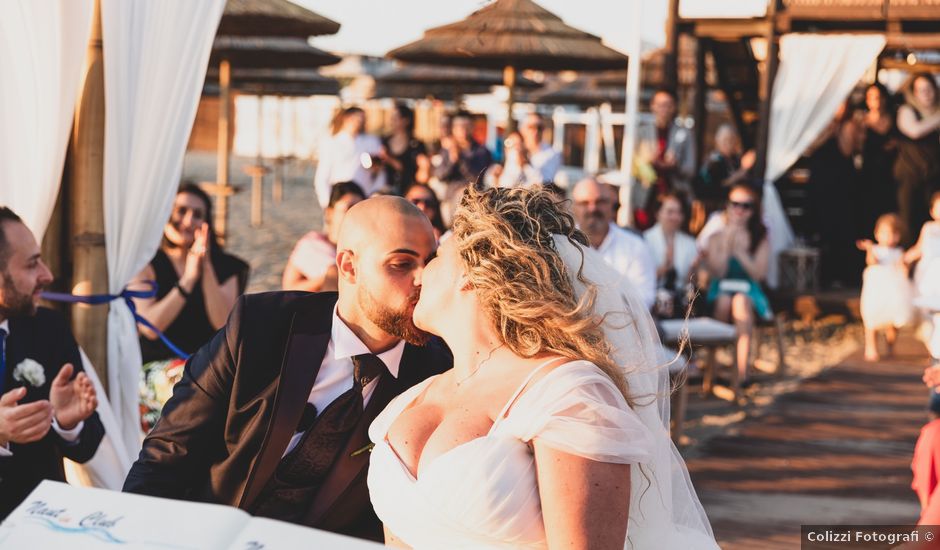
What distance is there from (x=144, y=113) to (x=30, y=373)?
1.09 meters

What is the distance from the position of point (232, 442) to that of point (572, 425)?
1.17 meters

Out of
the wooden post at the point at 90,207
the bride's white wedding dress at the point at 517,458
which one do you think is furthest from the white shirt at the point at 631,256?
the bride's white wedding dress at the point at 517,458

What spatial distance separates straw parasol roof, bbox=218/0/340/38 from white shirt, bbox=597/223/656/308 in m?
2.34

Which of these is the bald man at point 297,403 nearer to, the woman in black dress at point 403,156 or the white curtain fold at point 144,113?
the white curtain fold at point 144,113

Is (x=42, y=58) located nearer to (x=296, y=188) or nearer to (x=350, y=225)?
(x=350, y=225)

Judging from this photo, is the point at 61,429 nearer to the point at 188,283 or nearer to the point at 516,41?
the point at 188,283

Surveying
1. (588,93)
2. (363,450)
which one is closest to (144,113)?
(363,450)

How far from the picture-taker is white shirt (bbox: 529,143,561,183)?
10492 mm

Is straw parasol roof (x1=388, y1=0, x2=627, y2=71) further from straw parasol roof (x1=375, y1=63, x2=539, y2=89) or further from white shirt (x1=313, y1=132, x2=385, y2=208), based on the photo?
straw parasol roof (x1=375, y1=63, x2=539, y2=89)

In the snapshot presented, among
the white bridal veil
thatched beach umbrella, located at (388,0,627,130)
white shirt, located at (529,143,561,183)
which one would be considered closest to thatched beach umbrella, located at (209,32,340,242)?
thatched beach umbrella, located at (388,0,627,130)

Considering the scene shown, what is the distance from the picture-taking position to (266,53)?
10.6 meters

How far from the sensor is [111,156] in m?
3.99

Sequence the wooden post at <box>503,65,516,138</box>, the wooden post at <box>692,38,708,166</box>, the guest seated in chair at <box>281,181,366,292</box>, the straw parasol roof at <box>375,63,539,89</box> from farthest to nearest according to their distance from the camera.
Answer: the straw parasol roof at <box>375,63,539,89</box>, the wooden post at <box>692,38,708,166</box>, the wooden post at <box>503,65,516,138</box>, the guest seated in chair at <box>281,181,366,292</box>

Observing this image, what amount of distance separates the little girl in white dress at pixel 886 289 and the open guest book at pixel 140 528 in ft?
29.4
